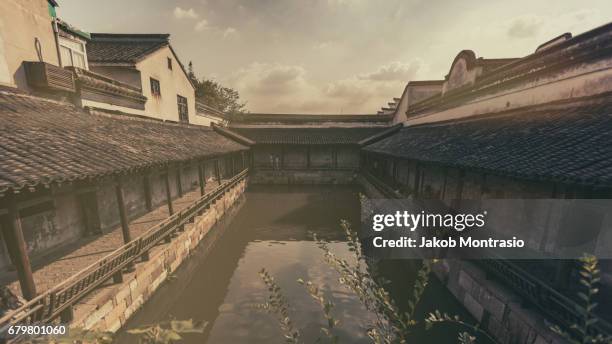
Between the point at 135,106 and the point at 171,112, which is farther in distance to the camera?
the point at 171,112

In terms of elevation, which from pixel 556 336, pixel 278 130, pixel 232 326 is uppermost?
pixel 278 130

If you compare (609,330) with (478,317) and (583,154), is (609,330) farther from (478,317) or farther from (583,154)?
(583,154)

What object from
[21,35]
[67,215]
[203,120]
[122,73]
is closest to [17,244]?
[67,215]

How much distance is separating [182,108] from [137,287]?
1515 cm

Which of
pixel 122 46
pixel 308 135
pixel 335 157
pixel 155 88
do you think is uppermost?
pixel 122 46

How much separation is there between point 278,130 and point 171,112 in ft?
42.2

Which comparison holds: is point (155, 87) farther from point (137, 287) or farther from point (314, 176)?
point (314, 176)

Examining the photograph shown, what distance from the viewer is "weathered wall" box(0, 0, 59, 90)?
781 centimetres

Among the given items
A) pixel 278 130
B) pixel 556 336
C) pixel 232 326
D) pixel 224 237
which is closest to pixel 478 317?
pixel 556 336

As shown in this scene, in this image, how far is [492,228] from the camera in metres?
11.3

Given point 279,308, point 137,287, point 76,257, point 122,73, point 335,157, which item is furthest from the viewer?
point 335,157

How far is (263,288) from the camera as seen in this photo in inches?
375

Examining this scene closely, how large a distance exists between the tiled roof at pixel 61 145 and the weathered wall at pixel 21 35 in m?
0.75

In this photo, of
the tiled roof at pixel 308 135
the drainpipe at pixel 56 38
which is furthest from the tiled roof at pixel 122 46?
the tiled roof at pixel 308 135
